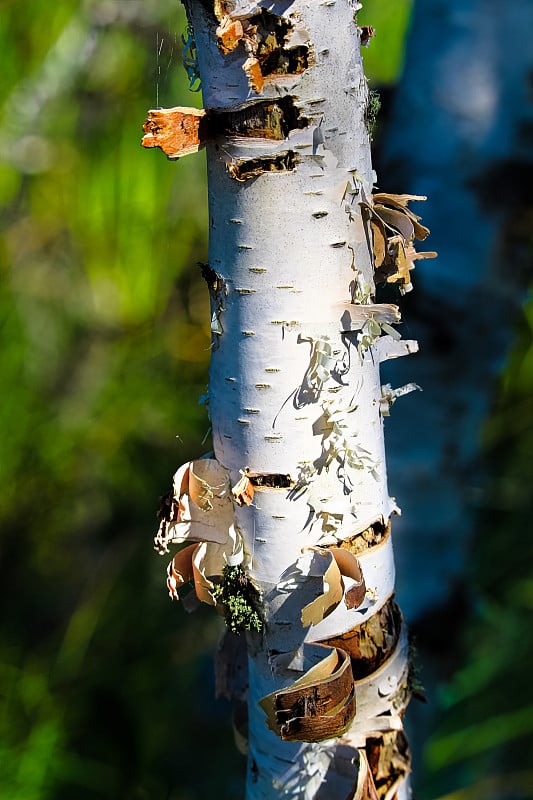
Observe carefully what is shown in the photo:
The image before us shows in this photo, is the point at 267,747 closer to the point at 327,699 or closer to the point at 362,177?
the point at 327,699

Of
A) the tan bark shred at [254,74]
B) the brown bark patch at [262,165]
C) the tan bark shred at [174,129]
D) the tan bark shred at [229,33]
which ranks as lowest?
the brown bark patch at [262,165]

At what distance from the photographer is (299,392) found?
281 millimetres

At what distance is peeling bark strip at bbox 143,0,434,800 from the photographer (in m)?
0.24

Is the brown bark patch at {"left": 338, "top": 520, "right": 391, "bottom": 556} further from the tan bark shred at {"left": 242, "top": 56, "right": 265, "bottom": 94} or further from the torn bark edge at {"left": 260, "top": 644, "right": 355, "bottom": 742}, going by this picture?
the tan bark shred at {"left": 242, "top": 56, "right": 265, "bottom": 94}

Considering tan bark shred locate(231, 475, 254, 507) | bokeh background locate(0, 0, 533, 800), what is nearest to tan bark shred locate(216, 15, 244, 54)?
tan bark shred locate(231, 475, 254, 507)

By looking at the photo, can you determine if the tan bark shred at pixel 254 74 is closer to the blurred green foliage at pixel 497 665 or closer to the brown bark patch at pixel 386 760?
the brown bark patch at pixel 386 760

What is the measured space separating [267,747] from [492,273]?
48 cm

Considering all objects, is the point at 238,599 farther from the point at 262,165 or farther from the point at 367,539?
the point at 262,165

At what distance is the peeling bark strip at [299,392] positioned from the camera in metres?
0.24

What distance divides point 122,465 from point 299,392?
0.59 meters

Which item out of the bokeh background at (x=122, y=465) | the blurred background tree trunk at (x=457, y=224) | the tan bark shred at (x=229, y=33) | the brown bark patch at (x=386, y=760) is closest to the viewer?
the tan bark shred at (x=229, y=33)

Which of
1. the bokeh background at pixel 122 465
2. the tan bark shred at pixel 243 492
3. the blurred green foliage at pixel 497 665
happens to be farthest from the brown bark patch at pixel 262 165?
the blurred green foliage at pixel 497 665

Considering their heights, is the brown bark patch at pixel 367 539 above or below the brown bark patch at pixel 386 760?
above

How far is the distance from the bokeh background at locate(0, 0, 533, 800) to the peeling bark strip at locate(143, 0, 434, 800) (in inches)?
14.8
